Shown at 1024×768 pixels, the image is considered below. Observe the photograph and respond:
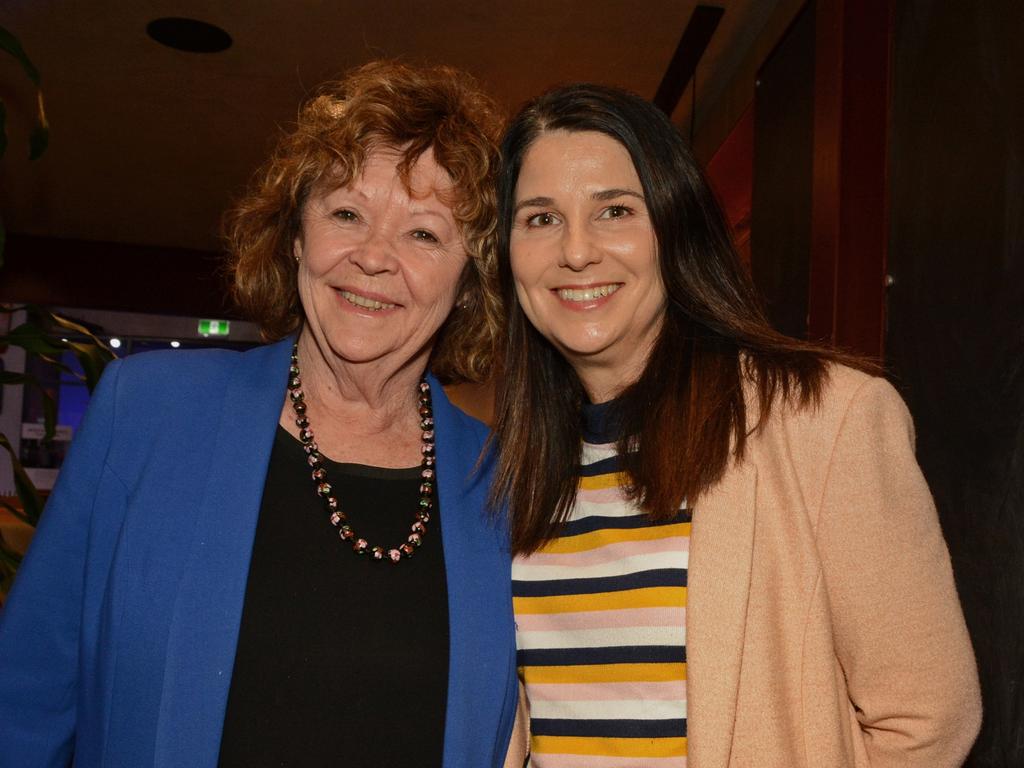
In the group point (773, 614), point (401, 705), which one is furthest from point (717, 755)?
point (401, 705)

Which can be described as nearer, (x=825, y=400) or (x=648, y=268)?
(x=825, y=400)

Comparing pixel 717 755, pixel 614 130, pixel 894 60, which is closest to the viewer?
pixel 717 755

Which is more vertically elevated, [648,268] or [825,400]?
[648,268]

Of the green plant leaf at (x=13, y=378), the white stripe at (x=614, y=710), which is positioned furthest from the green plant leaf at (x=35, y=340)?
the white stripe at (x=614, y=710)

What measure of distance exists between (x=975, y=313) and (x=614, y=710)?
3.74 feet

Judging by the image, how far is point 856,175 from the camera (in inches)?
111

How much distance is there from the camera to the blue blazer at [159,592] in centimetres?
143

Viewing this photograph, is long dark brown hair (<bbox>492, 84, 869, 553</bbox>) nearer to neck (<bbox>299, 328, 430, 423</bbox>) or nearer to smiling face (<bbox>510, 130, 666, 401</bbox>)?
smiling face (<bbox>510, 130, 666, 401</bbox>)

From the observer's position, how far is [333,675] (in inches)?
60.6

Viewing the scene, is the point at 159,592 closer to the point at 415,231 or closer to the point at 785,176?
the point at 415,231

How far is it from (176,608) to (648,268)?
0.98m

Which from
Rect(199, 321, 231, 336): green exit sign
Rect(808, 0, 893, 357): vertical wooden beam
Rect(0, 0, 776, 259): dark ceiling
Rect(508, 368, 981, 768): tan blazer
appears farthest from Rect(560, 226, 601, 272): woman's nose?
Rect(199, 321, 231, 336): green exit sign

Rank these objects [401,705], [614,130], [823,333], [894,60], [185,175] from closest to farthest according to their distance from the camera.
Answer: [401,705] < [614,130] < [894,60] < [823,333] < [185,175]

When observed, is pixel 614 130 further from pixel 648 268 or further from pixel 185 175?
pixel 185 175
